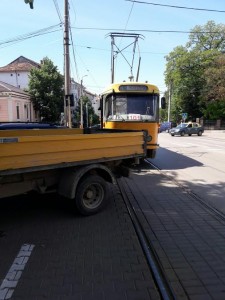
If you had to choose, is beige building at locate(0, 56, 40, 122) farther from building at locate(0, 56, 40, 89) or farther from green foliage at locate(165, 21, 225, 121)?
green foliage at locate(165, 21, 225, 121)

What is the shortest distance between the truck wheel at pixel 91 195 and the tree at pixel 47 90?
43.2 m

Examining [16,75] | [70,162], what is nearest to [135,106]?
[70,162]

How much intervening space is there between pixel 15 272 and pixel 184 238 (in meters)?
2.56

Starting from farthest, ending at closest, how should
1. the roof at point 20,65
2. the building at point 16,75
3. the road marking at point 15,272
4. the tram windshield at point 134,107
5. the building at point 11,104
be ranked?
the roof at point 20,65
the building at point 16,75
the building at point 11,104
the tram windshield at point 134,107
the road marking at point 15,272

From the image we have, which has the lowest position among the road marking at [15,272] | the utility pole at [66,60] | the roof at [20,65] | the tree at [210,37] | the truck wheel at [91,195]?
the road marking at [15,272]

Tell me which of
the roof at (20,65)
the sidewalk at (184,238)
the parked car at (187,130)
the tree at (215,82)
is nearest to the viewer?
the sidewalk at (184,238)

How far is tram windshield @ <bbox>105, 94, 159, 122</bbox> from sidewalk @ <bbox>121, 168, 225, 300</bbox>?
4.39 metres

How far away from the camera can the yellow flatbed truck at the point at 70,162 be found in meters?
5.06

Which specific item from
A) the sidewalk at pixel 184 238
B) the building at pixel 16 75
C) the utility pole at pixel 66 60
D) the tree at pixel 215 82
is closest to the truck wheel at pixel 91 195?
the sidewalk at pixel 184 238

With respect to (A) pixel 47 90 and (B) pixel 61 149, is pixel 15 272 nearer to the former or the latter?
(B) pixel 61 149

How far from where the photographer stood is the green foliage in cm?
6062

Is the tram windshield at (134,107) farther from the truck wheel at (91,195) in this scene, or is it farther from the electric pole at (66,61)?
the truck wheel at (91,195)

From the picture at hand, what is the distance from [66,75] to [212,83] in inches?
1558

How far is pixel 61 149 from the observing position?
561cm
